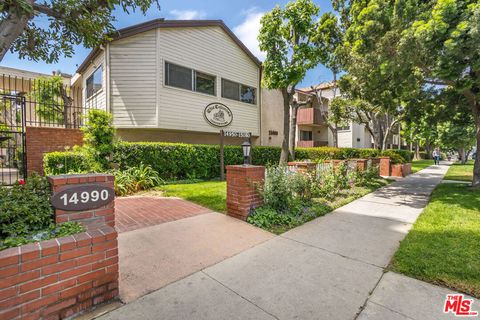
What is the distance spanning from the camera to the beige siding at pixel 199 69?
10578mm

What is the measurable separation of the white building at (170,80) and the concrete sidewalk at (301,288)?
861 centimetres

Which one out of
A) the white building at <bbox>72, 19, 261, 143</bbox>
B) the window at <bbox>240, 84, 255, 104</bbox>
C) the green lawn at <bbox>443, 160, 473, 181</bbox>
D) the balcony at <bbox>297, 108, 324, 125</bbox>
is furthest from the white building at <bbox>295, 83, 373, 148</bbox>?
the white building at <bbox>72, 19, 261, 143</bbox>

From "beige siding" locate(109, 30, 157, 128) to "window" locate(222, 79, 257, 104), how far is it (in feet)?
13.0

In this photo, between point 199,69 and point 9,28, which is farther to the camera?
point 199,69

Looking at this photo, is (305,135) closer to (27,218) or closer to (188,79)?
(188,79)

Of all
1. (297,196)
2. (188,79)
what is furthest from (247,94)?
(297,196)

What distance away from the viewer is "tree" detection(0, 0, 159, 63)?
9.53 ft

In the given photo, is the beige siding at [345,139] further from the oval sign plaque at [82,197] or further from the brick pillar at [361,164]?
the oval sign plaque at [82,197]

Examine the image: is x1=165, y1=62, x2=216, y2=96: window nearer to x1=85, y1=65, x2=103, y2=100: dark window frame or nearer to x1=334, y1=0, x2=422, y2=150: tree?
x1=85, y1=65, x2=103, y2=100: dark window frame

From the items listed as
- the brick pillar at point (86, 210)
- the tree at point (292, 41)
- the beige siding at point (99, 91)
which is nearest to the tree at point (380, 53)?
the tree at point (292, 41)

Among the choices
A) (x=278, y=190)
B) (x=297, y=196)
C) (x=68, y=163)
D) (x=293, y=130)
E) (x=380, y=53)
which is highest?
(x=380, y=53)

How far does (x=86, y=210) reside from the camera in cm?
277

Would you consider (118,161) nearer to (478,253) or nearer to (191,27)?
(191,27)

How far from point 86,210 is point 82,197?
0.54ft
